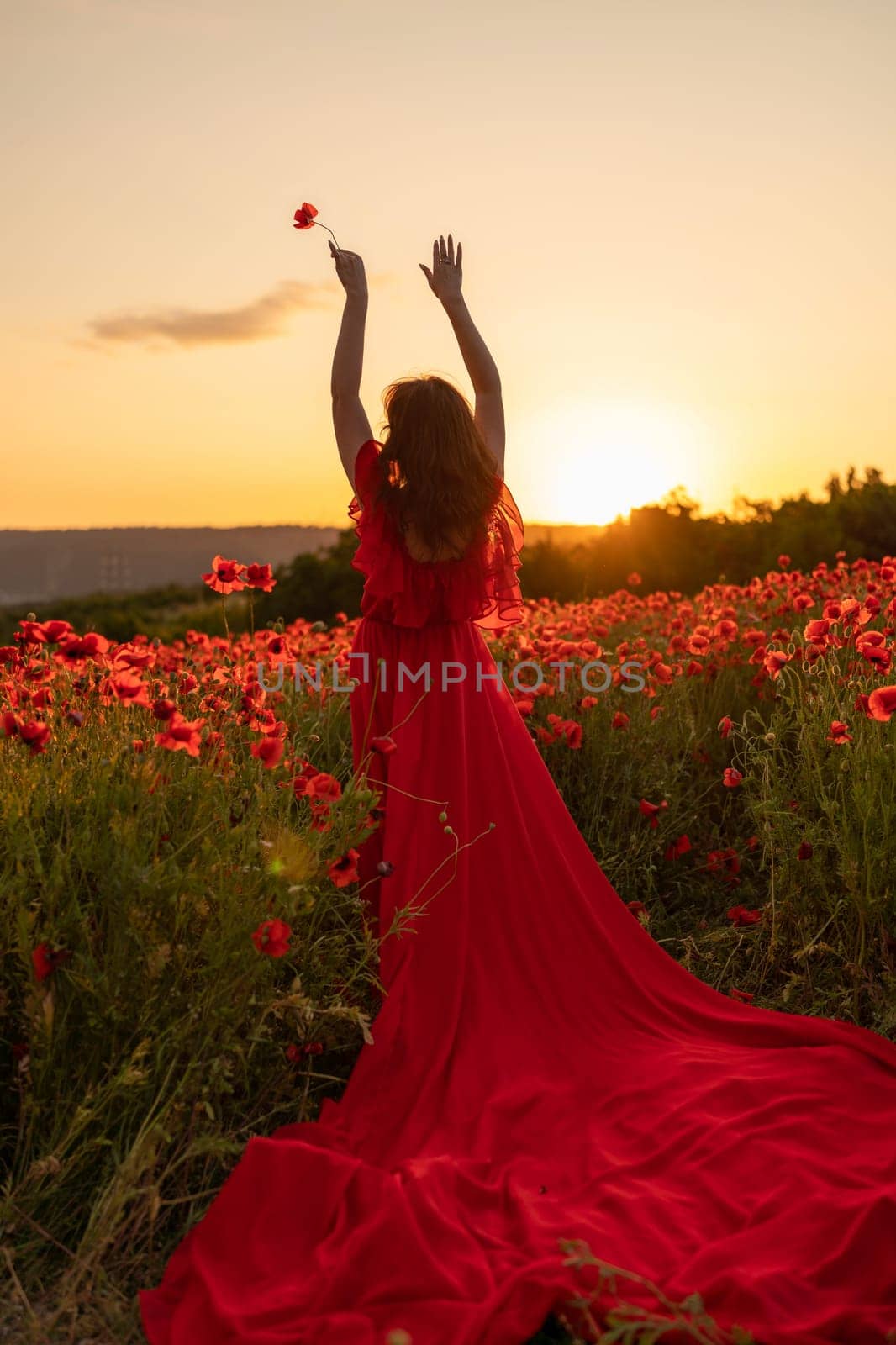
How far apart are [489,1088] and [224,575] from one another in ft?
5.40

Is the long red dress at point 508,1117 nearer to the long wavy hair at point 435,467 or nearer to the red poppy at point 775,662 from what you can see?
the long wavy hair at point 435,467

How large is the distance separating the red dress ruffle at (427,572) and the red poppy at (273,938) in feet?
4.45

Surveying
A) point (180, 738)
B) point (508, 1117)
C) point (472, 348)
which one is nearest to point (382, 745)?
point (180, 738)

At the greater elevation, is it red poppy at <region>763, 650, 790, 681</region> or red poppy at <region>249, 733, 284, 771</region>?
red poppy at <region>763, 650, 790, 681</region>

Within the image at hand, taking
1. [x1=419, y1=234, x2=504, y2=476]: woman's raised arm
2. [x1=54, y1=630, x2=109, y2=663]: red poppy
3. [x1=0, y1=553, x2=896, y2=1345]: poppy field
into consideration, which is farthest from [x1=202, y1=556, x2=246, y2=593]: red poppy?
[x1=419, y1=234, x2=504, y2=476]: woman's raised arm

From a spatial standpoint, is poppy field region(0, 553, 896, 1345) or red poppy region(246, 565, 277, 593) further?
red poppy region(246, 565, 277, 593)

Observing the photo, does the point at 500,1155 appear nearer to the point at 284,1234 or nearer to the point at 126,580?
the point at 284,1234

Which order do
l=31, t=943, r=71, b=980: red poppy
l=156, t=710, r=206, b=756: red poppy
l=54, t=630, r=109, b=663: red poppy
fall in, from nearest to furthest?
l=31, t=943, r=71, b=980: red poppy
l=156, t=710, r=206, b=756: red poppy
l=54, t=630, r=109, b=663: red poppy

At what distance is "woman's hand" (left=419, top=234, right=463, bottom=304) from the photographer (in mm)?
3557

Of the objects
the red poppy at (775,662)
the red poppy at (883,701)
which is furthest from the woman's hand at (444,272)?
the red poppy at (883,701)

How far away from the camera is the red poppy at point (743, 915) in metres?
3.85

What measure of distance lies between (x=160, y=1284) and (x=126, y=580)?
21195 mm

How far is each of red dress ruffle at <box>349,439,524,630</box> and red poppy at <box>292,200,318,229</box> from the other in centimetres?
69

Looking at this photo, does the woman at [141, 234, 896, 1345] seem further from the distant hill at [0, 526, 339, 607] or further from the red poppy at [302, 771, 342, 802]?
the distant hill at [0, 526, 339, 607]
